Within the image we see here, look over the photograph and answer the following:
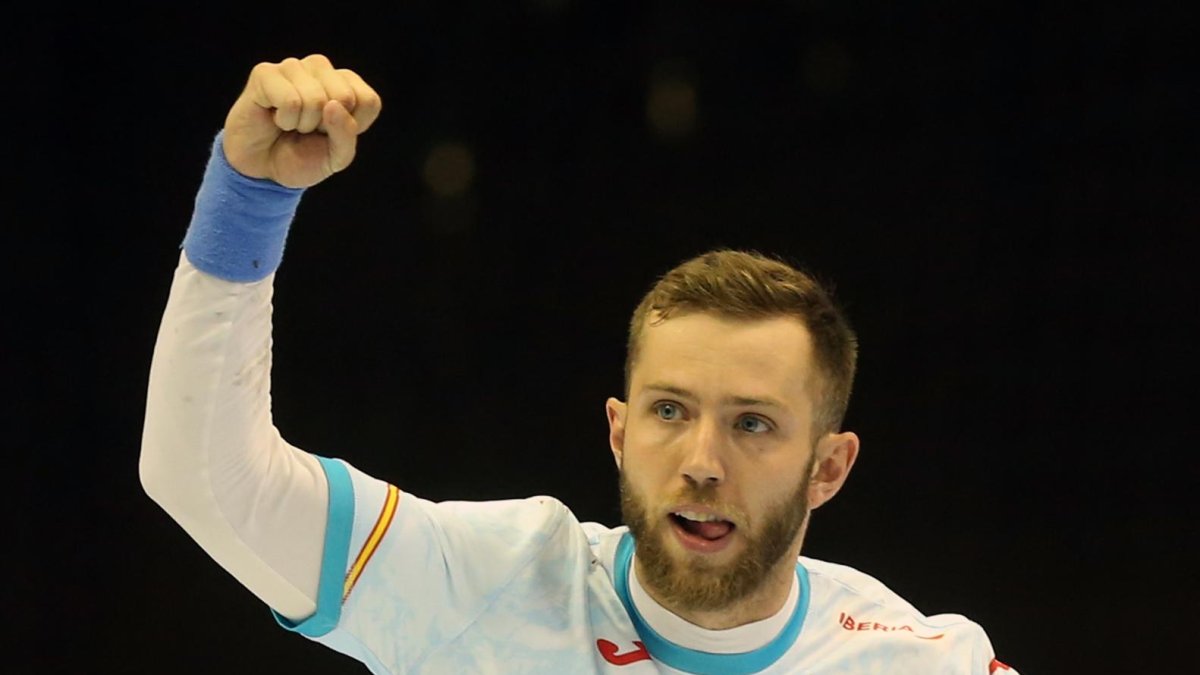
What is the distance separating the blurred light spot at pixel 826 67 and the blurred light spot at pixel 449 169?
88 cm

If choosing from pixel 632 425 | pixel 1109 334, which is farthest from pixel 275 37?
pixel 1109 334

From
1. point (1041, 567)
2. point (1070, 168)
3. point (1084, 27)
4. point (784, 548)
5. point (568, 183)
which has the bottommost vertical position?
point (1041, 567)

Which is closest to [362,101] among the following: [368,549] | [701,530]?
[368,549]

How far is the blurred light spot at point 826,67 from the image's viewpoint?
3.27 m

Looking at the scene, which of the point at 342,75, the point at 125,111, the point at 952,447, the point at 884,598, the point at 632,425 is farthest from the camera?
the point at 952,447

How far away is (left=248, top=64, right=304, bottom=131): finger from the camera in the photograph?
4.18 feet

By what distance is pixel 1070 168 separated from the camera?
3.26 m

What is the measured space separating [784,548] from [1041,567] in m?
1.60

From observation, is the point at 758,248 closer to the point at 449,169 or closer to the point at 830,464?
the point at 449,169

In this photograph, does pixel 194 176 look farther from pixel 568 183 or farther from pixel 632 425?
pixel 632 425

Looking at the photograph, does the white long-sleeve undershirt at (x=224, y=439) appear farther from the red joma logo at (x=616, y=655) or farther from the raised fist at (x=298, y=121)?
the red joma logo at (x=616, y=655)

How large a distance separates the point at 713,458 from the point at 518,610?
1.08 ft

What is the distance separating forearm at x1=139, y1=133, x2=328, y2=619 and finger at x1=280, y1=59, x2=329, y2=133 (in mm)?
160

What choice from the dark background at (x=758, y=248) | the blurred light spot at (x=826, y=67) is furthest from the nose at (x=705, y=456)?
the blurred light spot at (x=826, y=67)
